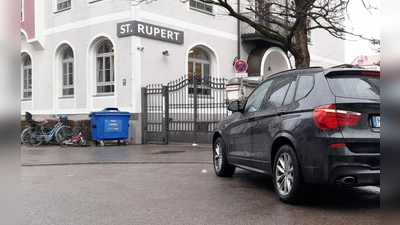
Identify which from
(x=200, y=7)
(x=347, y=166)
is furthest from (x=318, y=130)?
(x=200, y=7)

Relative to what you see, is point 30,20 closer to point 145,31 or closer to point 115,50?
point 115,50

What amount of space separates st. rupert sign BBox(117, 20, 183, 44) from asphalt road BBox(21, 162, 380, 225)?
8.43m

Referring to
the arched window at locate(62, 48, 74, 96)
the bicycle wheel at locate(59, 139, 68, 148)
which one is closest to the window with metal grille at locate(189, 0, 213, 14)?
the arched window at locate(62, 48, 74, 96)

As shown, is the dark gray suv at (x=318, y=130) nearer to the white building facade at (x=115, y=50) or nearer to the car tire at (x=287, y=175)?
the car tire at (x=287, y=175)

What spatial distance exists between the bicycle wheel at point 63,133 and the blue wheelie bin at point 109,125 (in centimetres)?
116

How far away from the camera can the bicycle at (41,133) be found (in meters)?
15.6

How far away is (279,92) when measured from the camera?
6.04 meters

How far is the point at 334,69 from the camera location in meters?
5.27

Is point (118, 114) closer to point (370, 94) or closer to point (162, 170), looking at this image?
point (162, 170)

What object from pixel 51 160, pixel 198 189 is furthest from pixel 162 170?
pixel 51 160

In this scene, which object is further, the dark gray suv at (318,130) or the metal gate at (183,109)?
the metal gate at (183,109)

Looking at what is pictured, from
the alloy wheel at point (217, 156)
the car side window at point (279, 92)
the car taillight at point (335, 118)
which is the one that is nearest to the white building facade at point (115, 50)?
the alloy wheel at point (217, 156)

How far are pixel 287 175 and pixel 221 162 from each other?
248 cm

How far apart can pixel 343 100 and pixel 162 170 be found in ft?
16.4
